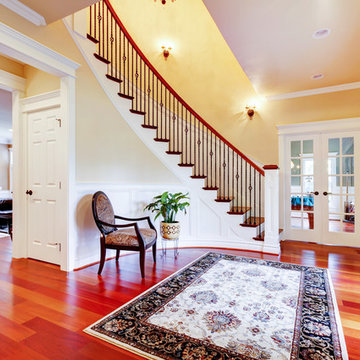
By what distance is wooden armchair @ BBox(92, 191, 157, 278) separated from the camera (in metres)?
2.94

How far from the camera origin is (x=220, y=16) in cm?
266

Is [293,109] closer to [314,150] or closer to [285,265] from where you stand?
[314,150]

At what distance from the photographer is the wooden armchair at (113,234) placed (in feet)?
9.66

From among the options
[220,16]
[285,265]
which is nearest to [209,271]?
[285,265]

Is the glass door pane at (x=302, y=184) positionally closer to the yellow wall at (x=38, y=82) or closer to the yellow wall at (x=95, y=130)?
the yellow wall at (x=95, y=130)

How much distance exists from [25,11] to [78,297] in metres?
2.86

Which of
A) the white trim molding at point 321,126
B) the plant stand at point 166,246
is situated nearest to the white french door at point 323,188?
the white trim molding at point 321,126

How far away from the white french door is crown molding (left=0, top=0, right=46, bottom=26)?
171 inches

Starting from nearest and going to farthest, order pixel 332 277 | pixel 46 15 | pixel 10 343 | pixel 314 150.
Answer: pixel 10 343 < pixel 46 15 < pixel 332 277 < pixel 314 150

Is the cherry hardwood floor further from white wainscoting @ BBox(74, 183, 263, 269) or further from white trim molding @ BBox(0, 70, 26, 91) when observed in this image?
white trim molding @ BBox(0, 70, 26, 91)

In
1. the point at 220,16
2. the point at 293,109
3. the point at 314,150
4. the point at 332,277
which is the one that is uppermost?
the point at 220,16

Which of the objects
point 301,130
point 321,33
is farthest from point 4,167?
point 321,33

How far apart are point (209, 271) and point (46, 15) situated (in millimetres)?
3371

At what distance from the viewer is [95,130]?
3.49 m
